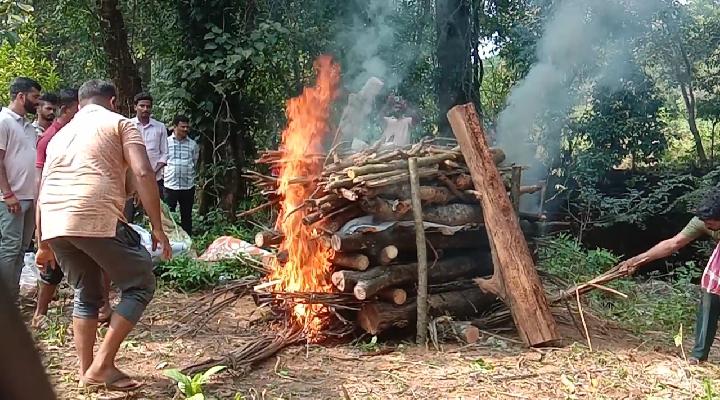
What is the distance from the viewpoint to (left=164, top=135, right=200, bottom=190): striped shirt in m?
9.22

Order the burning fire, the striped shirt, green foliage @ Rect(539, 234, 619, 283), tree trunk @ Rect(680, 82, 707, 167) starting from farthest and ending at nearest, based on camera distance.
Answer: tree trunk @ Rect(680, 82, 707, 167) < the striped shirt < green foliage @ Rect(539, 234, 619, 283) < the burning fire

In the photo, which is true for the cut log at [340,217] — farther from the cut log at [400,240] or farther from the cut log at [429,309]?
the cut log at [429,309]

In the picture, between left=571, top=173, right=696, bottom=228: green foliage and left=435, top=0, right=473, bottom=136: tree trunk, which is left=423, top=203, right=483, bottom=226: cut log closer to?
left=435, top=0, right=473, bottom=136: tree trunk

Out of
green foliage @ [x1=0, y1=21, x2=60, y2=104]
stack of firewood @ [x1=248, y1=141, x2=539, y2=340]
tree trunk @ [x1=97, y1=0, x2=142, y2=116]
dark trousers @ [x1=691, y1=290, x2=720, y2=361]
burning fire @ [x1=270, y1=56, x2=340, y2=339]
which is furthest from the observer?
green foliage @ [x1=0, y1=21, x2=60, y2=104]

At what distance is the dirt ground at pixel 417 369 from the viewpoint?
180 inches

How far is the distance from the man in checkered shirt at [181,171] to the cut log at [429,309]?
435 cm

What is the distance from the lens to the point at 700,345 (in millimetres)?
5352

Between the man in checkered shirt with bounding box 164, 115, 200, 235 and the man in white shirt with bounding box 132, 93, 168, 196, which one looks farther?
the man in checkered shirt with bounding box 164, 115, 200, 235

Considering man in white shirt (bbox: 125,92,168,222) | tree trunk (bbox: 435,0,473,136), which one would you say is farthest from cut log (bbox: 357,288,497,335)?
tree trunk (bbox: 435,0,473,136)

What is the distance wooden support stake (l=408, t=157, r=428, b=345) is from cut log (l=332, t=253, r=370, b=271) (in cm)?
43

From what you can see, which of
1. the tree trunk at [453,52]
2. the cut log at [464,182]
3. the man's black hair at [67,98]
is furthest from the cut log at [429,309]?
the tree trunk at [453,52]

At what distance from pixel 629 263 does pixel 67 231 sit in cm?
397

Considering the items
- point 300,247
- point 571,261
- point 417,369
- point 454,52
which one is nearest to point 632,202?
point 571,261

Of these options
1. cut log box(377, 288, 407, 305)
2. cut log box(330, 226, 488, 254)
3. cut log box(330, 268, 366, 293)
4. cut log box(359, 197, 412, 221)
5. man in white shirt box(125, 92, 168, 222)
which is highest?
man in white shirt box(125, 92, 168, 222)
